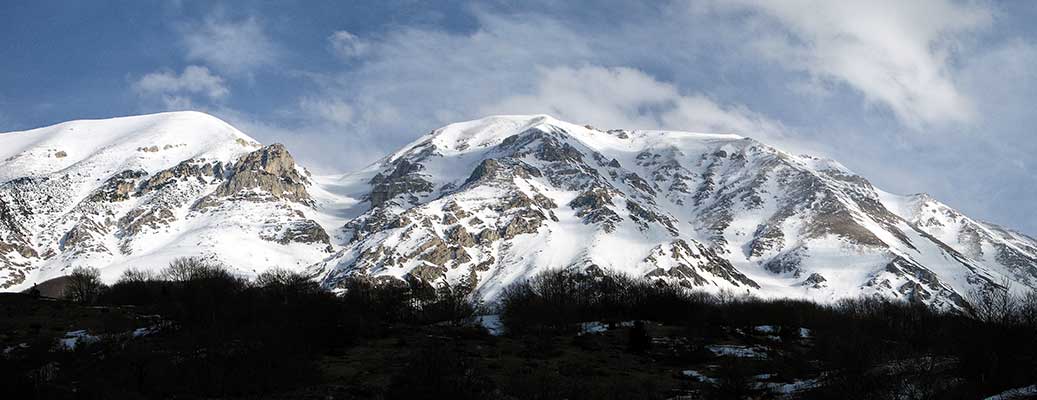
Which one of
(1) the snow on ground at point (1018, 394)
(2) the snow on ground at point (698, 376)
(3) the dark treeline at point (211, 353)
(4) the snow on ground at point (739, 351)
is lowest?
(2) the snow on ground at point (698, 376)

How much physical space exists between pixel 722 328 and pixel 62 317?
2107 inches

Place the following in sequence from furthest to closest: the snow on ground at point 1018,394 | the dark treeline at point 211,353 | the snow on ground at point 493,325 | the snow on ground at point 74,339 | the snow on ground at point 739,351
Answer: the snow on ground at point 493,325, the snow on ground at point 739,351, the snow on ground at point 74,339, the dark treeline at point 211,353, the snow on ground at point 1018,394

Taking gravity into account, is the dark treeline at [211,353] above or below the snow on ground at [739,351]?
above

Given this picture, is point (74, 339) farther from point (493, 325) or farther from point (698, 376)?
point (698, 376)

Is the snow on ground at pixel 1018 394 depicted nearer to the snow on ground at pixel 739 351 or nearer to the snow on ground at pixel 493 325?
the snow on ground at pixel 739 351

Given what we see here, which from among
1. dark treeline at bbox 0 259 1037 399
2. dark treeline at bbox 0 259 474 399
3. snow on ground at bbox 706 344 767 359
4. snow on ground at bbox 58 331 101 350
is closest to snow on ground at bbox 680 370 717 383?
dark treeline at bbox 0 259 1037 399

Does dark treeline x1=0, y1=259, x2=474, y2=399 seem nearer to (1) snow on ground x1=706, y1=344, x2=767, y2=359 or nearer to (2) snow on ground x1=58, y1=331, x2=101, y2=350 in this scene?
(2) snow on ground x1=58, y1=331, x2=101, y2=350

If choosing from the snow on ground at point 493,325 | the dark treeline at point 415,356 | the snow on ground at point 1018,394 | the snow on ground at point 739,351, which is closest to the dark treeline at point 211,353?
the dark treeline at point 415,356

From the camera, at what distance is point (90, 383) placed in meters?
31.9

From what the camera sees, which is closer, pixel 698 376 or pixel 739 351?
pixel 698 376

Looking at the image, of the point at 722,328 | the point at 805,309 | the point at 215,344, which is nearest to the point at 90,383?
the point at 215,344

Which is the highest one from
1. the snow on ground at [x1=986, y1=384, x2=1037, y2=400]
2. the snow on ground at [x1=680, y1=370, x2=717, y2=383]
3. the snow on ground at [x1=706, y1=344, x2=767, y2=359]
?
the snow on ground at [x1=706, y1=344, x2=767, y2=359]

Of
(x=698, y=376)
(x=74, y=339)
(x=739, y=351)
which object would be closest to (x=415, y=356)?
(x=698, y=376)

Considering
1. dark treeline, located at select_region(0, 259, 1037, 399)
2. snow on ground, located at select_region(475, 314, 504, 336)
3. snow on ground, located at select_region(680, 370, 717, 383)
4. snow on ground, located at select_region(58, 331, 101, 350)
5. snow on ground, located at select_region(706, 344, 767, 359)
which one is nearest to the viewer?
dark treeline, located at select_region(0, 259, 1037, 399)
